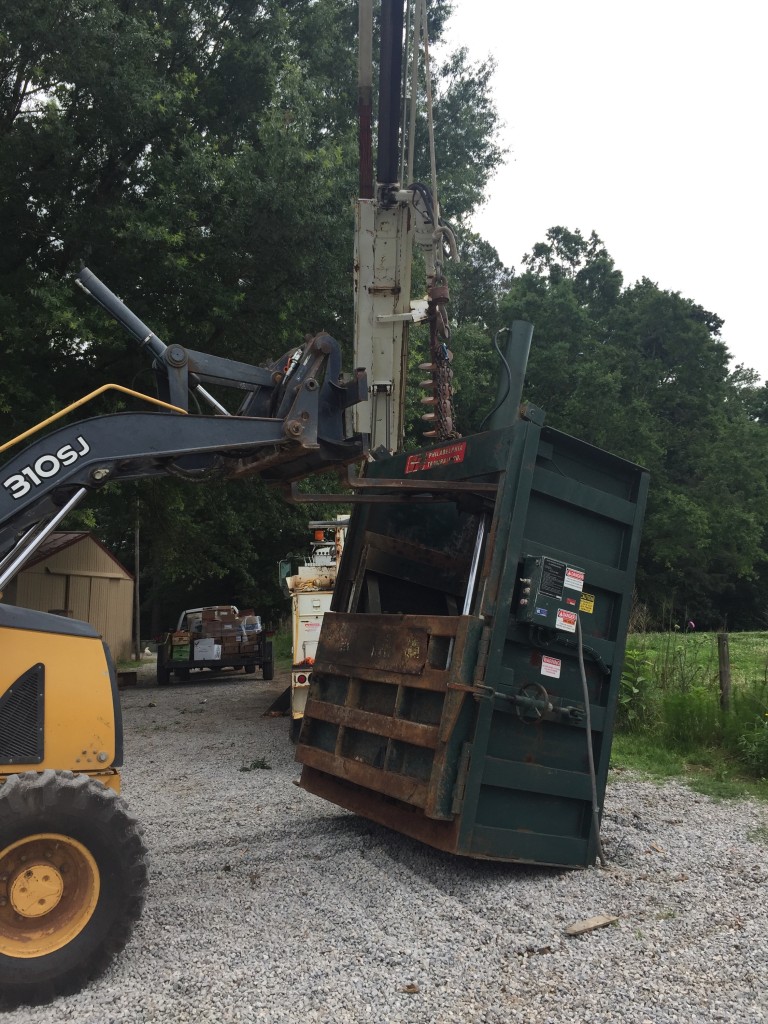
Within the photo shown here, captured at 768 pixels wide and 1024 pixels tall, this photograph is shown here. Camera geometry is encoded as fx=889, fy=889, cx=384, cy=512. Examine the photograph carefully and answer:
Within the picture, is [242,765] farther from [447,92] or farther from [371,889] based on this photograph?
[447,92]

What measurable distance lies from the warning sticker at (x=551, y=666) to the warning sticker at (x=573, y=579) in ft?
1.42

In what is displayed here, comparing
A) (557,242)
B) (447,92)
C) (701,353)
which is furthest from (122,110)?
(557,242)

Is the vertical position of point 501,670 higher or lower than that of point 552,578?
lower

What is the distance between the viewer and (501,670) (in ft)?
16.1

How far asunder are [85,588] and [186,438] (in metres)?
24.9

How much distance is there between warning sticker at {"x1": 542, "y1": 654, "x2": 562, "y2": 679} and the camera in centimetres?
516

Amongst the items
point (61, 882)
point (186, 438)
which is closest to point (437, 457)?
point (186, 438)

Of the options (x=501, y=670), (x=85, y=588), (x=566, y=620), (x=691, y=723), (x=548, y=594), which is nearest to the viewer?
(x=501, y=670)

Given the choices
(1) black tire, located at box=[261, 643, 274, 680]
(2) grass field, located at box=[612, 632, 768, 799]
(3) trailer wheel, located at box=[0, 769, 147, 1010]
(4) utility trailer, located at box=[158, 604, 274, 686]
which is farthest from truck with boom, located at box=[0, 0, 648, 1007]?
(4) utility trailer, located at box=[158, 604, 274, 686]

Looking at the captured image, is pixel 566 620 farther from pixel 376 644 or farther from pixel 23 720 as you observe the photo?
pixel 23 720

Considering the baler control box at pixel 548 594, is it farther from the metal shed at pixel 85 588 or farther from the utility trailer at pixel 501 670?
the metal shed at pixel 85 588

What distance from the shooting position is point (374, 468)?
6.57m

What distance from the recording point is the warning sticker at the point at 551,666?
516 centimetres

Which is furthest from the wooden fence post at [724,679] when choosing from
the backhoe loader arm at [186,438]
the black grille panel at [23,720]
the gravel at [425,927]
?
the black grille panel at [23,720]
